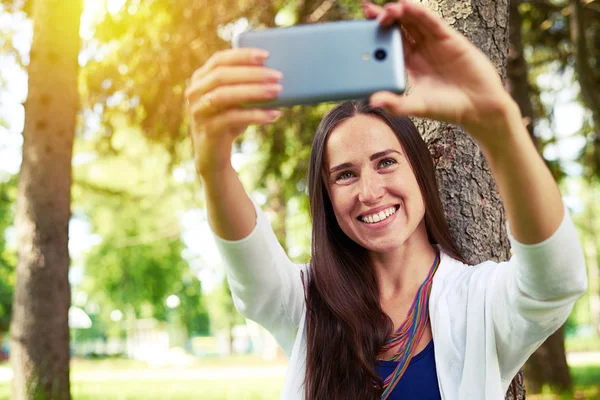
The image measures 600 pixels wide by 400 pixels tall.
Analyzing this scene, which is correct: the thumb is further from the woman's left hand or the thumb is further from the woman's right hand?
the woman's right hand

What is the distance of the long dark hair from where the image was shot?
2068 millimetres

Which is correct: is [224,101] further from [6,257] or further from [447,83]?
[6,257]

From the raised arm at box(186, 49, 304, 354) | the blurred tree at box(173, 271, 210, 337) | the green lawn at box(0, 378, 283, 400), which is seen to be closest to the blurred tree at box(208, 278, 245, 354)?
the blurred tree at box(173, 271, 210, 337)

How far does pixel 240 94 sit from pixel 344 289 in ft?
3.45

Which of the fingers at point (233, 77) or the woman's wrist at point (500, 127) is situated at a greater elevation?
the fingers at point (233, 77)

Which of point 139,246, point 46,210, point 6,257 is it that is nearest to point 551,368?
point 46,210

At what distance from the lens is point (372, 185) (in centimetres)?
209

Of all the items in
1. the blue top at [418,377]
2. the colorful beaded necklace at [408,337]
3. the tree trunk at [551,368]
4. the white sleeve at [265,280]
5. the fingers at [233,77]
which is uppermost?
the fingers at [233,77]

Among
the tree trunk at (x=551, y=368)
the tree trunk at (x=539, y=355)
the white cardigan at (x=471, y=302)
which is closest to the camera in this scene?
the white cardigan at (x=471, y=302)

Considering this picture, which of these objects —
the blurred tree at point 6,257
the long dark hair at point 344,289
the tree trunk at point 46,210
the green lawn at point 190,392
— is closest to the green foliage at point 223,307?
the blurred tree at point 6,257

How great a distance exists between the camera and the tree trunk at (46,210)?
5.50m

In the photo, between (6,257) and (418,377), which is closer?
(418,377)

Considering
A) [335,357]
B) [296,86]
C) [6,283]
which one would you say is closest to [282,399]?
[335,357]

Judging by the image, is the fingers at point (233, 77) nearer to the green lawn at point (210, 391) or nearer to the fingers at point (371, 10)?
the fingers at point (371, 10)
